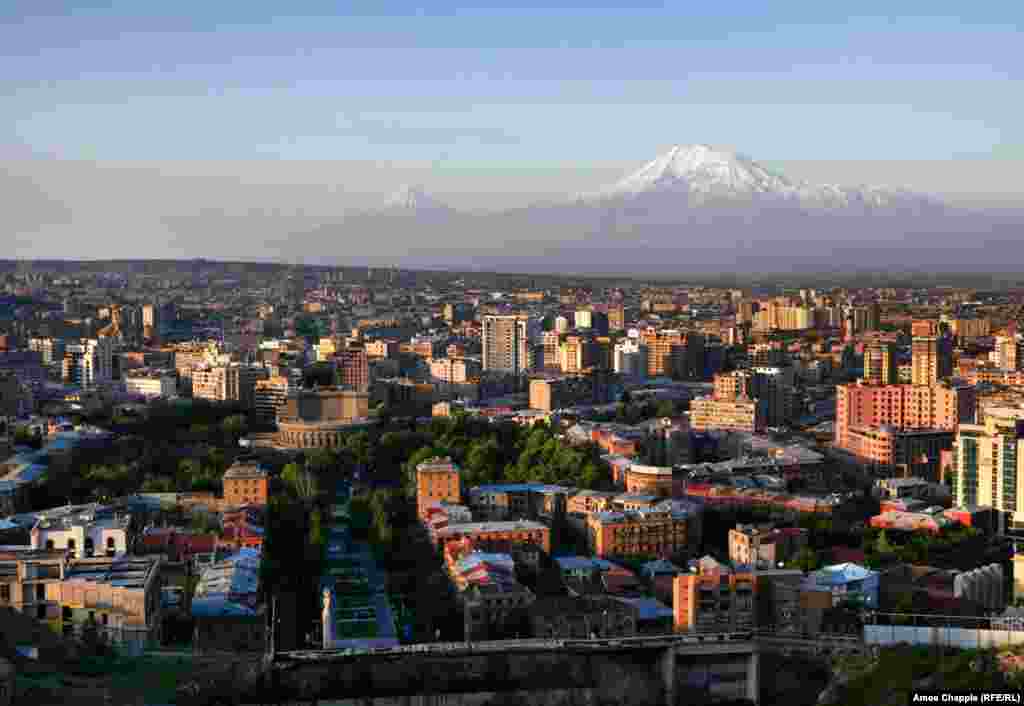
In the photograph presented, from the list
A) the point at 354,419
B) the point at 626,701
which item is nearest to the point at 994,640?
the point at 626,701

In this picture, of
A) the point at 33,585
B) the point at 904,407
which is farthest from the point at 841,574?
the point at 904,407

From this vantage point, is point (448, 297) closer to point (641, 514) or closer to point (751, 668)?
point (641, 514)

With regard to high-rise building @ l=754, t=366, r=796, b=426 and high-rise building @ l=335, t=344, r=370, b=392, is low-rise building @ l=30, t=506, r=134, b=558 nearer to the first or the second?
high-rise building @ l=754, t=366, r=796, b=426

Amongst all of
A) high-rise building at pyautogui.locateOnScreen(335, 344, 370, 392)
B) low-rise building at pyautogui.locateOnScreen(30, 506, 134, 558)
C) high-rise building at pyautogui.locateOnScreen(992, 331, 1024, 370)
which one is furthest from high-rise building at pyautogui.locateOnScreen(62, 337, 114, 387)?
low-rise building at pyautogui.locateOnScreen(30, 506, 134, 558)

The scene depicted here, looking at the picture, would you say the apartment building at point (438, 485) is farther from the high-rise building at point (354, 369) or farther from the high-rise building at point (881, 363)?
the high-rise building at point (881, 363)

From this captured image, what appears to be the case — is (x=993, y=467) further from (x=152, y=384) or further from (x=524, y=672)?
(x=152, y=384)

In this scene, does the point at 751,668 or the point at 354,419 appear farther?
the point at 354,419
